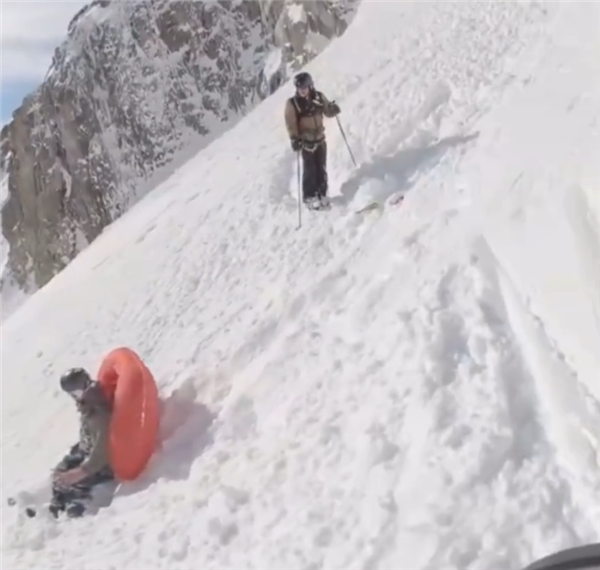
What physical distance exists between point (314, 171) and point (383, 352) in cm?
523

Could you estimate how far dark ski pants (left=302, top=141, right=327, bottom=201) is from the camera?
1237 cm

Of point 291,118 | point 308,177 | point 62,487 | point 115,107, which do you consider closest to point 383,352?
point 62,487

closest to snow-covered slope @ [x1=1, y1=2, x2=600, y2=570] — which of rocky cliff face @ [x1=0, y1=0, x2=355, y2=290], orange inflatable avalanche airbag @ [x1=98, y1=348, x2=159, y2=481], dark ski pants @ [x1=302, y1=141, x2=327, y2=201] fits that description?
orange inflatable avalanche airbag @ [x1=98, y1=348, x2=159, y2=481]

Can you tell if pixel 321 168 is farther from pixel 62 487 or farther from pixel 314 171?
pixel 62 487

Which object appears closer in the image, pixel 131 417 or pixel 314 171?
pixel 131 417

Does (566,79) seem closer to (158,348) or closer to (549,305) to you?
(549,305)

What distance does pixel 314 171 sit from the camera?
41.2 ft

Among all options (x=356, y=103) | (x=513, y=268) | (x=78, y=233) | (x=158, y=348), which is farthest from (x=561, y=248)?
(x=78, y=233)

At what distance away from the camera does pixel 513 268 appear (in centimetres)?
801

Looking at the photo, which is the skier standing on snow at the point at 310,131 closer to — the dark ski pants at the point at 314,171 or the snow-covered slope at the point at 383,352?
the dark ski pants at the point at 314,171

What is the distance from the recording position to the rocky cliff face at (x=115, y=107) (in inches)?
3410

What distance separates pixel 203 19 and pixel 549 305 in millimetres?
89205

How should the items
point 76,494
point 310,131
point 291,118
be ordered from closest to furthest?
point 76,494, point 291,118, point 310,131

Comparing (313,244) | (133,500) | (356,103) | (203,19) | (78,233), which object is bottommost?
(78,233)
